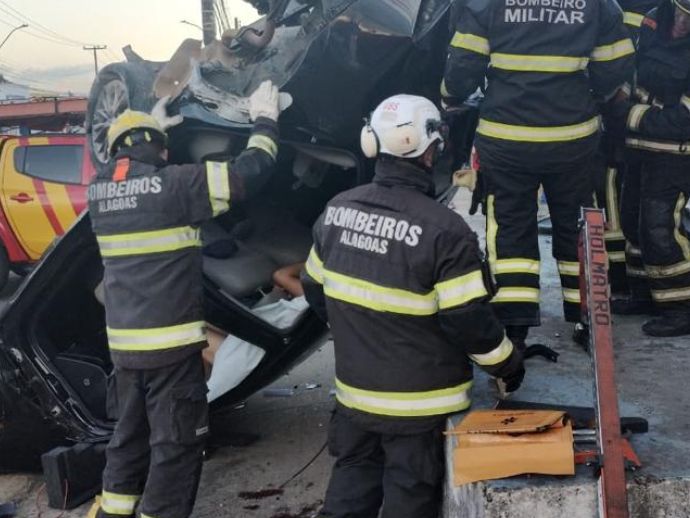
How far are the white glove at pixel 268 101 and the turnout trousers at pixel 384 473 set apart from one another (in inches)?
54.5

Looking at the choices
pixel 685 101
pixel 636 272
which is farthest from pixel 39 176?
pixel 685 101

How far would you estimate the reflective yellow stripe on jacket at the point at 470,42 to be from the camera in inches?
126

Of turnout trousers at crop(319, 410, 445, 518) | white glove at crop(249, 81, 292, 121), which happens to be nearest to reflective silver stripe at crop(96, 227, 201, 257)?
white glove at crop(249, 81, 292, 121)

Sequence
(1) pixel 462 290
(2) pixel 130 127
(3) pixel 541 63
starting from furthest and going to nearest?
(2) pixel 130 127 → (3) pixel 541 63 → (1) pixel 462 290

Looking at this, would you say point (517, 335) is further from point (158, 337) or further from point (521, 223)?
point (158, 337)

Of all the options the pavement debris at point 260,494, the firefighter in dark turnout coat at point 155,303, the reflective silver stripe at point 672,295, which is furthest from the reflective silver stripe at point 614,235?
the pavement debris at point 260,494

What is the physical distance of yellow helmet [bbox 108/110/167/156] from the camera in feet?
10.8

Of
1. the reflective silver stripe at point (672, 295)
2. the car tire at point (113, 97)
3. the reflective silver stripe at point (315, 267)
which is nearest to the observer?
the reflective silver stripe at point (315, 267)

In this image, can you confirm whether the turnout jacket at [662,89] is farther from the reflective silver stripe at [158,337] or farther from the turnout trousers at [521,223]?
the reflective silver stripe at [158,337]

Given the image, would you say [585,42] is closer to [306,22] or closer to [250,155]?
[306,22]

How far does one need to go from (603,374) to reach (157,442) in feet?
6.02

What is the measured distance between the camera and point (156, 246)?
3189mm

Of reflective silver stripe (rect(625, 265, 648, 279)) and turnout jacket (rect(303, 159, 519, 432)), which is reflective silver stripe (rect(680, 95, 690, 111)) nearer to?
reflective silver stripe (rect(625, 265, 648, 279))

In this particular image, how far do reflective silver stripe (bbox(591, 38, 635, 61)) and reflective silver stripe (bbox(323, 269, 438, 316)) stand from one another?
147 centimetres
